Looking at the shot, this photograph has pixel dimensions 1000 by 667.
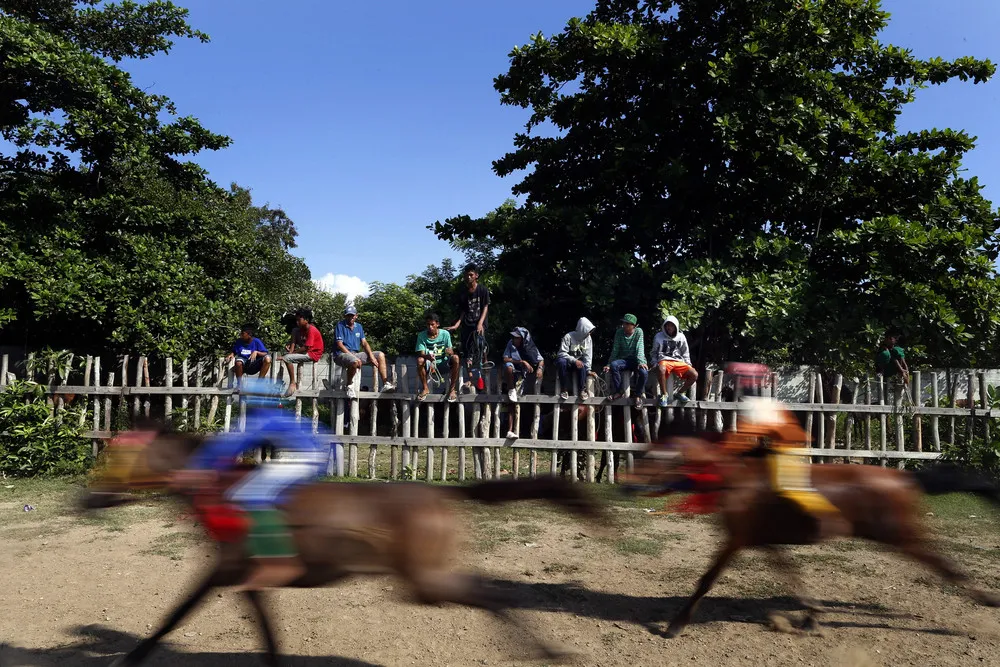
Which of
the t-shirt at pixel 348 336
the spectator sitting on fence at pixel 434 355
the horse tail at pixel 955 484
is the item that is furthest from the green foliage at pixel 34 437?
the horse tail at pixel 955 484

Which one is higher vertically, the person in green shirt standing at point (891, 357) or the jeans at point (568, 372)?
the person in green shirt standing at point (891, 357)

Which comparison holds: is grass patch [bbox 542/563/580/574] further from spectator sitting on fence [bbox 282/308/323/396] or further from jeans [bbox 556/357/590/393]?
spectator sitting on fence [bbox 282/308/323/396]

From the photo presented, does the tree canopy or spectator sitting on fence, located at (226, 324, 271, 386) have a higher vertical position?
the tree canopy

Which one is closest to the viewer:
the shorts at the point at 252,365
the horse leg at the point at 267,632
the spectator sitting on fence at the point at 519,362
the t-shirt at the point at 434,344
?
the horse leg at the point at 267,632

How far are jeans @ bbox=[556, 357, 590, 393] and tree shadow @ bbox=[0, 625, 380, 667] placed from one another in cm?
628

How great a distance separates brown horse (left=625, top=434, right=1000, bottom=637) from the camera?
4398 millimetres

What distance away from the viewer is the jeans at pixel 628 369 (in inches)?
384

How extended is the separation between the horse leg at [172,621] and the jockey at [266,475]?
0.60 ft

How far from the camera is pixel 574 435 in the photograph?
9.73 meters

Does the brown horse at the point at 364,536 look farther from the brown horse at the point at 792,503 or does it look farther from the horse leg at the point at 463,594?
the brown horse at the point at 792,503

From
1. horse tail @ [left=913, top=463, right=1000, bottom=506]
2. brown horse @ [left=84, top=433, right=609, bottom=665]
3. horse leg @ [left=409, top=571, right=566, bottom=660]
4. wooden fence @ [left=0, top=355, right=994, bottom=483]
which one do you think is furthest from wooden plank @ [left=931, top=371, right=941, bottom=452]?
horse leg @ [left=409, top=571, right=566, bottom=660]

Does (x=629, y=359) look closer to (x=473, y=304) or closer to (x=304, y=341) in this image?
(x=473, y=304)

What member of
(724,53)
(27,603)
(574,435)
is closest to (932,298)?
(724,53)

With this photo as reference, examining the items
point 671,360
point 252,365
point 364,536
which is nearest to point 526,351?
point 671,360
